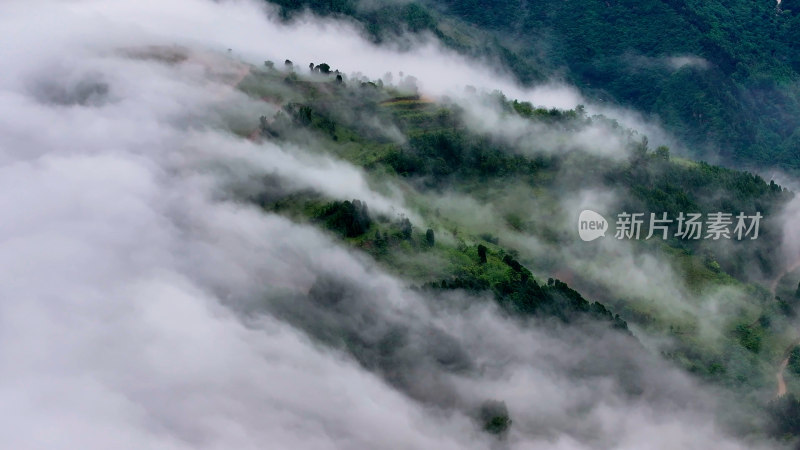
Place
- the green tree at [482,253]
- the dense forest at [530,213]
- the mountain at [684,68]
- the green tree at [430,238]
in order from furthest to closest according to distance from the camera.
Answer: the mountain at [684,68] → the green tree at [430,238] → the green tree at [482,253] → the dense forest at [530,213]

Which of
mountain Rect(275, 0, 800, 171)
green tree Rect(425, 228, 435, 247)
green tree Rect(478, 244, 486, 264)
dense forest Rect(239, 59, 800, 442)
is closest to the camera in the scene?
dense forest Rect(239, 59, 800, 442)

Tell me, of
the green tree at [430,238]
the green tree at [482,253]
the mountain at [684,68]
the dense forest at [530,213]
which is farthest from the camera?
the mountain at [684,68]

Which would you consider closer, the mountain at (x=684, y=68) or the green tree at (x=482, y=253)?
the green tree at (x=482, y=253)

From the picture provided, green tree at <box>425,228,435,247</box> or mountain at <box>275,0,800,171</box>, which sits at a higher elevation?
mountain at <box>275,0,800,171</box>

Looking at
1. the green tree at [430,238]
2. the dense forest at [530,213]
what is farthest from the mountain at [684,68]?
the green tree at [430,238]

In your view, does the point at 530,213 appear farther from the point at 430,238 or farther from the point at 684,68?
the point at 684,68

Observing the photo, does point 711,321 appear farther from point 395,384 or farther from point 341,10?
point 341,10

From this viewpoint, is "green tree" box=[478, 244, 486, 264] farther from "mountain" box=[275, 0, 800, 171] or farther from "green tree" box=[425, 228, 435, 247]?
"mountain" box=[275, 0, 800, 171]

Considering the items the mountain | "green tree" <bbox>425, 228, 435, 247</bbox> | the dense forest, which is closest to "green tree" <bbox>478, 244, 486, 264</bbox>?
the dense forest

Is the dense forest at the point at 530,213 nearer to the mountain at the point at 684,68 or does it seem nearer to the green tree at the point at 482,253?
the green tree at the point at 482,253

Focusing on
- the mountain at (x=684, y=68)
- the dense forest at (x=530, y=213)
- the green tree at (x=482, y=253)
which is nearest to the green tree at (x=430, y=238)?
the dense forest at (x=530, y=213)

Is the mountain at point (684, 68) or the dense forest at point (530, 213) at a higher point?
the mountain at point (684, 68)
